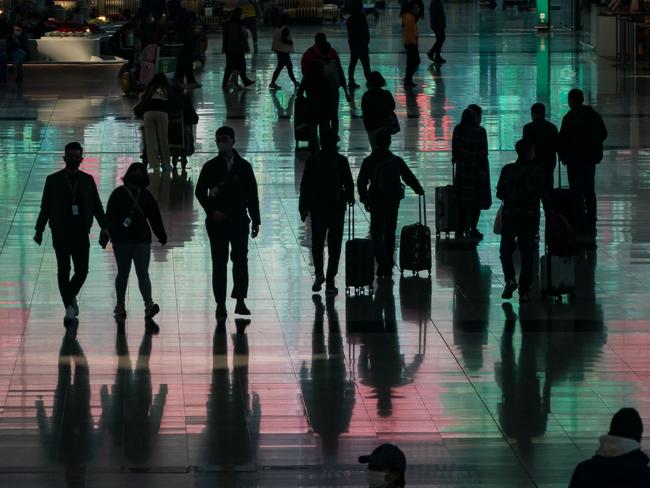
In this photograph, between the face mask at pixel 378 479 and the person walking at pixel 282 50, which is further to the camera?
the person walking at pixel 282 50

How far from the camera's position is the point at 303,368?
39.1 feet

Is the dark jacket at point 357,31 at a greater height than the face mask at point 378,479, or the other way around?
the dark jacket at point 357,31

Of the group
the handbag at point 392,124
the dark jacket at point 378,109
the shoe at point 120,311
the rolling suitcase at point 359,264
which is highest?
the dark jacket at point 378,109

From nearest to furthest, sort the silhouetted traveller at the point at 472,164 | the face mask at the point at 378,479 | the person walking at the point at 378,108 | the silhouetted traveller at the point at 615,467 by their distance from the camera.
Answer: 1. the face mask at the point at 378,479
2. the silhouetted traveller at the point at 615,467
3. the silhouetted traveller at the point at 472,164
4. the person walking at the point at 378,108

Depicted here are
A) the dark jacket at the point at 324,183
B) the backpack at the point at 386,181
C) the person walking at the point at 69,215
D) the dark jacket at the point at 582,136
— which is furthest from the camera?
the dark jacket at the point at 582,136

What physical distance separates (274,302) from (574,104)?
4267mm

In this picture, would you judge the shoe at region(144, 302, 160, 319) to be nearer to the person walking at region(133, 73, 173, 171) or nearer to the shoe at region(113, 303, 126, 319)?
the shoe at region(113, 303, 126, 319)

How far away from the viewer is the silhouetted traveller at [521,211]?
46.0 ft

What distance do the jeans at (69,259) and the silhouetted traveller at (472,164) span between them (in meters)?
4.45

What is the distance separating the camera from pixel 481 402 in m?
11.0

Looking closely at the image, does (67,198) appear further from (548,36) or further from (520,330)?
(548,36)

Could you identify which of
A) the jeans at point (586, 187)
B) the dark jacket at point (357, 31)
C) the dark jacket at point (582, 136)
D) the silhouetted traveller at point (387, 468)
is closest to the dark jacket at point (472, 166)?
the dark jacket at point (582, 136)

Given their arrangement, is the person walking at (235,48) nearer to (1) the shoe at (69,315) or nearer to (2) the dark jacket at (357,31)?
(2) the dark jacket at (357,31)

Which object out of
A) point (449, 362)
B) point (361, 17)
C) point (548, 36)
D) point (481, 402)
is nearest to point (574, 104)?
Result: point (449, 362)
